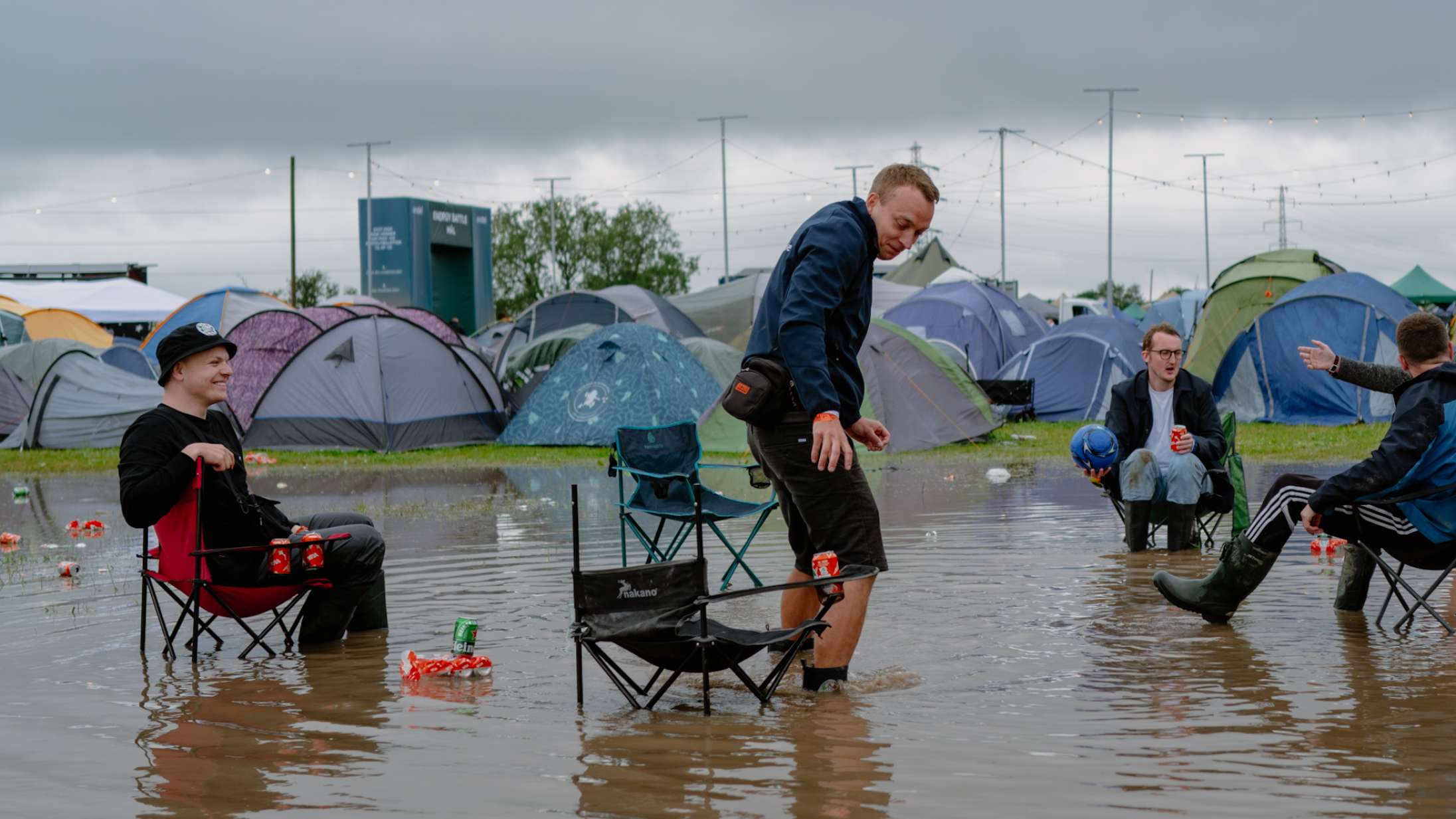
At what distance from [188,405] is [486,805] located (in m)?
2.76

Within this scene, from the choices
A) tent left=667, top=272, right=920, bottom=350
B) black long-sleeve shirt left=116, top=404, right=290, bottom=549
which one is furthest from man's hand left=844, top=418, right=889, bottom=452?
tent left=667, top=272, right=920, bottom=350

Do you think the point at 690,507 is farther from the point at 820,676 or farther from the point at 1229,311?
the point at 1229,311

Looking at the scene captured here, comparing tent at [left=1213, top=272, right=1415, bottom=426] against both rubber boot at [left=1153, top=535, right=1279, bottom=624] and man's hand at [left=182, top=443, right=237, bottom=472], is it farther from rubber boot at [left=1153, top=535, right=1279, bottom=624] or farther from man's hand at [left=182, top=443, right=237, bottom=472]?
man's hand at [left=182, top=443, right=237, bottom=472]

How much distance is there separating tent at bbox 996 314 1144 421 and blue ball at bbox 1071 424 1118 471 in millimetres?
14799

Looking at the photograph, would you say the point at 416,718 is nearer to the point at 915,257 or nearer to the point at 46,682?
the point at 46,682

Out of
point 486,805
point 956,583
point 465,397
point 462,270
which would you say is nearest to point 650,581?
point 486,805

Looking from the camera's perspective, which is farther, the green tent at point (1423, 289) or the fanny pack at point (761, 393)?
the green tent at point (1423, 289)

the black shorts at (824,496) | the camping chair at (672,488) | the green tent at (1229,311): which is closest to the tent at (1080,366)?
the green tent at (1229,311)

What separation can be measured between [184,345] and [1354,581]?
496 centimetres

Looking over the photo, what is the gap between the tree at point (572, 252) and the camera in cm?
6925

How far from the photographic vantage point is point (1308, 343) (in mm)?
19672

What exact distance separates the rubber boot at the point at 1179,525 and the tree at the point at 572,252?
200ft

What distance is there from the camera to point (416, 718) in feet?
15.5

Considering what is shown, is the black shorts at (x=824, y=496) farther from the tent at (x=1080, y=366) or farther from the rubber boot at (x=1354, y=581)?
the tent at (x=1080, y=366)
